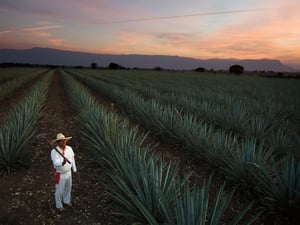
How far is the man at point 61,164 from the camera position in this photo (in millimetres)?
3627

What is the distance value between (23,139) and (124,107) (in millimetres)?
7014

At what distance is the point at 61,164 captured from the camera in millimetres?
3617

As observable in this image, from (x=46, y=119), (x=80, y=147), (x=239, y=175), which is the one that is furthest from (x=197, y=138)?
(x=46, y=119)

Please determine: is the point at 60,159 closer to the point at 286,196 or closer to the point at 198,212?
the point at 198,212

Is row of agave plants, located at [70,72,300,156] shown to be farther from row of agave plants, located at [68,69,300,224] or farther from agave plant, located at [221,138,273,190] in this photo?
agave plant, located at [221,138,273,190]

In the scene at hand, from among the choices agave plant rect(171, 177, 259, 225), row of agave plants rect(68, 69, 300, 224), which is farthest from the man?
row of agave plants rect(68, 69, 300, 224)

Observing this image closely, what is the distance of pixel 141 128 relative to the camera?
9.21m

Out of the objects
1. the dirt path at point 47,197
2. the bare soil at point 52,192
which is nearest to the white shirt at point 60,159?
the dirt path at point 47,197

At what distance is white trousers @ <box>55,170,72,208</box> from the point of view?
3.76 meters

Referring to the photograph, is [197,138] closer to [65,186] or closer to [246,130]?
[246,130]

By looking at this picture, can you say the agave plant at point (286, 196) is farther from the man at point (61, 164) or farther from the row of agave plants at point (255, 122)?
the man at point (61, 164)

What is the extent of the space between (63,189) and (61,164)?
44 cm

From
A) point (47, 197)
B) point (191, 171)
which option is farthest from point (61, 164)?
point (191, 171)

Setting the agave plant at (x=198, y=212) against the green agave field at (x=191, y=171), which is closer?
the agave plant at (x=198, y=212)
